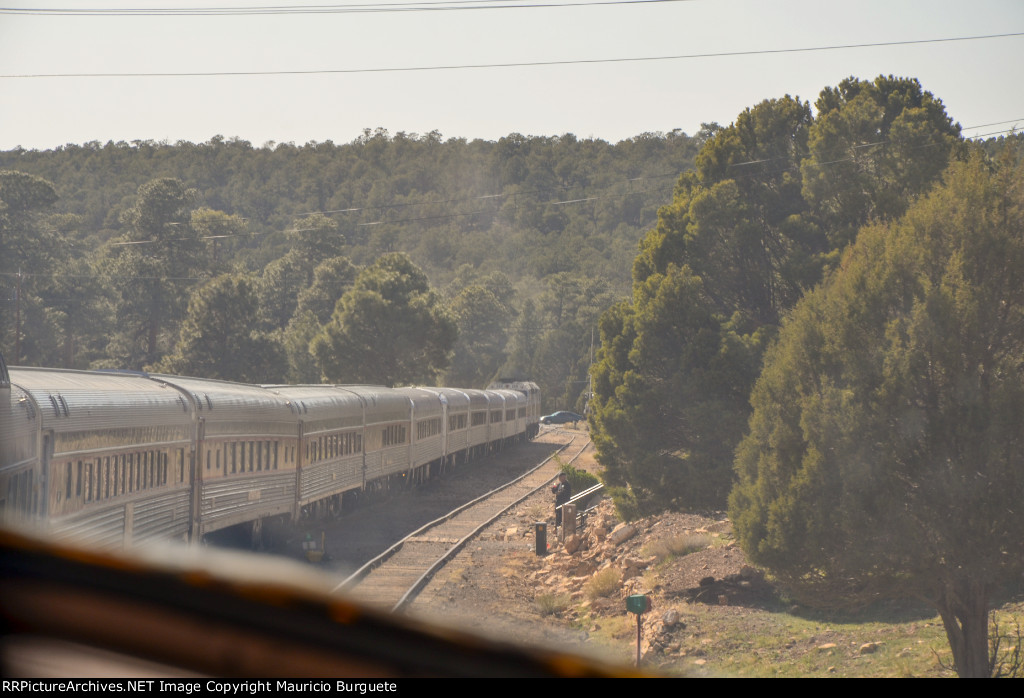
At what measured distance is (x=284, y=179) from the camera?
152 meters

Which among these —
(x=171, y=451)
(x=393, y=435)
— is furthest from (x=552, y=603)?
(x=393, y=435)

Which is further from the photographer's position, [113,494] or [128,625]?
[113,494]

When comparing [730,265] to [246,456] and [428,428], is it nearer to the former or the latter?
[246,456]

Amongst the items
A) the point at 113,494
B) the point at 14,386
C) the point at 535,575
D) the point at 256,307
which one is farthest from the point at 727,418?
the point at 256,307

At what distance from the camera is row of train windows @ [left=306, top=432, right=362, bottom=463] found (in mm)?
21672

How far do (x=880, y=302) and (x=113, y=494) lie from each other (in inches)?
417

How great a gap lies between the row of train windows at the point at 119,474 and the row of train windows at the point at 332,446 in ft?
22.8

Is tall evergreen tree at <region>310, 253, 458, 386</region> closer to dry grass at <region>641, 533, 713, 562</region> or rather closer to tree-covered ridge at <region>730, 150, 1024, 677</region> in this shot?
dry grass at <region>641, 533, 713, 562</region>

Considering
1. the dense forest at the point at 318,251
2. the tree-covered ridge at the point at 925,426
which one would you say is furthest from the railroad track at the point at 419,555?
the dense forest at the point at 318,251

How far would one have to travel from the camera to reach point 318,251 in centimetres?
9731

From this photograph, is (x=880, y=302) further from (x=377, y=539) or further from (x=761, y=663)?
(x=377, y=539)

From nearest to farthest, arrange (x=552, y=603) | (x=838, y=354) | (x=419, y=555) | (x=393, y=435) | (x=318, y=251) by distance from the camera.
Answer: (x=838, y=354) → (x=552, y=603) → (x=419, y=555) → (x=393, y=435) → (x=318, y=251)

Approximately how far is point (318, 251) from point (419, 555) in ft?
265

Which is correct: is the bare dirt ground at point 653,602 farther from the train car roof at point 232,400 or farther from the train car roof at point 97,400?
the train car roof at point 97,400
